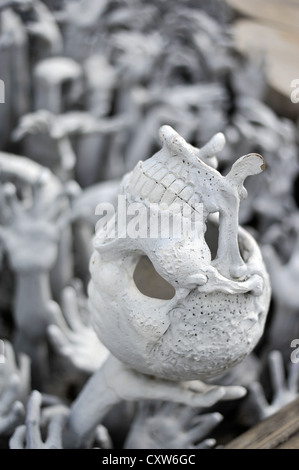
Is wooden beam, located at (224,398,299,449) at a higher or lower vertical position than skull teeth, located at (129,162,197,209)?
lower

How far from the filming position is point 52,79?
166 centimetres

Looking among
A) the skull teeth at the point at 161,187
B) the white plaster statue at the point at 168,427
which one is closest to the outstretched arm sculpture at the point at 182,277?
the skull teeth at the point at 161,187

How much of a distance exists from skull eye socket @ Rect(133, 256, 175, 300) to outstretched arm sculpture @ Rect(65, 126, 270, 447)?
0.27 ft

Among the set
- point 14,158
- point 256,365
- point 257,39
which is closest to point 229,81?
point 257,39

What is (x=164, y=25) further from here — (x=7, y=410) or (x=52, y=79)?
(x=7, y=410)

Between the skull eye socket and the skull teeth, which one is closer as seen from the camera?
the skull teeth

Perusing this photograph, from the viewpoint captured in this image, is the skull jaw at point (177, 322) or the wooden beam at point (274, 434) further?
the wooden beam at point (274, 434)

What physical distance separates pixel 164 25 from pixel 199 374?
218 centimetres

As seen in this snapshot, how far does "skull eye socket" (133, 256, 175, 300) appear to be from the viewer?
2.88ft

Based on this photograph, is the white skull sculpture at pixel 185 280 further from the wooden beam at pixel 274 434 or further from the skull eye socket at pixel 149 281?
the wooden beam at pixel 274 434

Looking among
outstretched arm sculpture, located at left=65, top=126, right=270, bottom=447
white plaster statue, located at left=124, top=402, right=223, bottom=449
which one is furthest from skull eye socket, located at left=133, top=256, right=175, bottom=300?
white plaster statue, located at left=124, top=402, right=223, bottom=449

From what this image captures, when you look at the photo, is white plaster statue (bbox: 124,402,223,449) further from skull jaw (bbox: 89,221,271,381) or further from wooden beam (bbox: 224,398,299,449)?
skull jaw (bbox: 89,221,271,381)

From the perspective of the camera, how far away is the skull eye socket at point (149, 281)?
88 cm

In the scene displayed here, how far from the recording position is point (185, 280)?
28.0 inches
